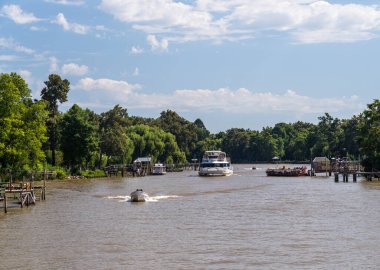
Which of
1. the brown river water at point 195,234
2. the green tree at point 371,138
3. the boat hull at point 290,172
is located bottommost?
the brown river water at point 195,234

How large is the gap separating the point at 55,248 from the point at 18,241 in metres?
4.02

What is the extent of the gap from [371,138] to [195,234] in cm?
7035

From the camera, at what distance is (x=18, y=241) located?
40344 mm

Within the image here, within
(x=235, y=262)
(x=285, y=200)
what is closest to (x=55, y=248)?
(x=235, y=262)

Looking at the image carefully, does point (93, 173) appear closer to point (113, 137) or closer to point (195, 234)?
point (113, 137)

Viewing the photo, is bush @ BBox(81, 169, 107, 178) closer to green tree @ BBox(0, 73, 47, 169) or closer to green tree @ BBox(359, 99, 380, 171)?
green tree @ BBox(0, 73, 47, 169)

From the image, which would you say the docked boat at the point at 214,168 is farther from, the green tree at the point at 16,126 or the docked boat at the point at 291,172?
the green tree at the point at 16,126

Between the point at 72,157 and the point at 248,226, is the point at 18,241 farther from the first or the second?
the point at 72,157

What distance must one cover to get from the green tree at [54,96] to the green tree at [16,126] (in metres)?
33.0

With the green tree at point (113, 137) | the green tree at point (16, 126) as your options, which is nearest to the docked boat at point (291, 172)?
the green tree at point (113, 137)

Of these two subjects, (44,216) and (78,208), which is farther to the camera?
(78,208)

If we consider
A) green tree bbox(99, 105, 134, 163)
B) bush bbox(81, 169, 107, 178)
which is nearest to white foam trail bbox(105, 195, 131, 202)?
bush bbox(81, 169, 107, 178)

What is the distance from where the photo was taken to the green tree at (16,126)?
8044 cm

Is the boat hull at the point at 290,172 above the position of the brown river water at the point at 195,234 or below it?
above
